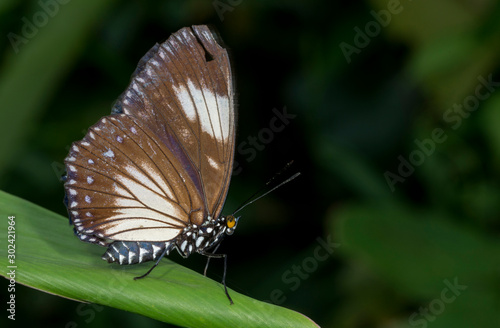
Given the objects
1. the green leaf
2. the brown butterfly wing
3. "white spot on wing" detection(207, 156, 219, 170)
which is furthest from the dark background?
the green leaf

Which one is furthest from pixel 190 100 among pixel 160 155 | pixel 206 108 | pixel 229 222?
pixel 229 222

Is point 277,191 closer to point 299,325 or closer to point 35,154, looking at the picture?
point 35,154

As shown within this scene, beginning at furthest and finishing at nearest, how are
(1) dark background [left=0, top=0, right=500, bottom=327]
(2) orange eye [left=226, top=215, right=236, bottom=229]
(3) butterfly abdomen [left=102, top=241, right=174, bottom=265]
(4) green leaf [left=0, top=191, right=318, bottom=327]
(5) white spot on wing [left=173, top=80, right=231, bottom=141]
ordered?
(1) dark background [left=0, top=0, right=500, bottom=327], (2) orange eye [left=226, top=215, right=236, bottom=229], (5) white spot on wing [left=173, top=80, right=231, bottom=141], (3) butterfly abdomen [left=102, top=241, right=174, bottom=265], (4) green leaf [left=0, top=191, right=318, bottom=327]

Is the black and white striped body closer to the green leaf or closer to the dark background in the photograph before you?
the green leaf

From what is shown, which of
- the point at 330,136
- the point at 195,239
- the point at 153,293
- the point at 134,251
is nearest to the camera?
the point at 153,293

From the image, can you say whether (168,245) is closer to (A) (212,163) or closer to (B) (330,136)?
(A) (212,163)

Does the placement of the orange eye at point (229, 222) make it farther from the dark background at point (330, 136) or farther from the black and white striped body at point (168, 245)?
the dark background at point (330, 136)

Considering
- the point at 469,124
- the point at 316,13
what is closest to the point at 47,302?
the point at 316,13

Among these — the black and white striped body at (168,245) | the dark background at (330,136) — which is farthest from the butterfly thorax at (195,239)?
the dark background at (330,136)
